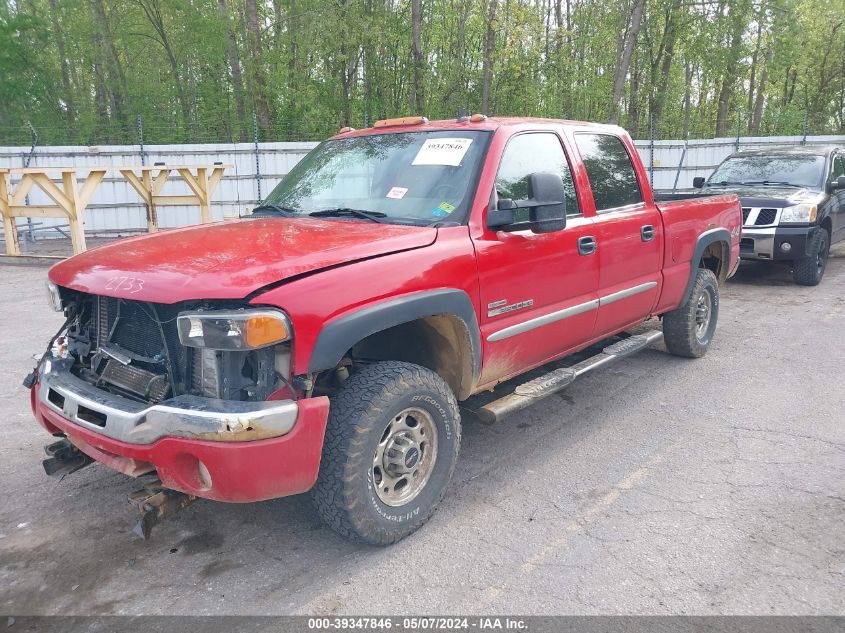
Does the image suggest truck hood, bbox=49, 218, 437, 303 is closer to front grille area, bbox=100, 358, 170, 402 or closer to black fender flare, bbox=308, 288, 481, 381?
black fender flare, bbox=308, 288, 481, 381

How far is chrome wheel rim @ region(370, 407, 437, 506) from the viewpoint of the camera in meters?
3.16

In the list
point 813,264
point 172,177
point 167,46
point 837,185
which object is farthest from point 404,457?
point 167,46

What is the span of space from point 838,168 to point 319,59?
15.9 metres

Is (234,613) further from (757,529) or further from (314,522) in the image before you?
(757,529)

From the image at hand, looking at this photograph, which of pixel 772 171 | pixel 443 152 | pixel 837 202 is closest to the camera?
pixel 443 152

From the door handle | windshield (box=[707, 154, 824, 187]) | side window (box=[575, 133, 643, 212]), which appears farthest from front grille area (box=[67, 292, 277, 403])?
windshield (box=[707, 154, 824, 187])

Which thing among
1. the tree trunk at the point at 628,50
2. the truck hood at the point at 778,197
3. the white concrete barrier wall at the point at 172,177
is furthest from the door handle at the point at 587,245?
the tree trunk at the point at 628,50

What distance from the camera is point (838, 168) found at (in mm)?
10367

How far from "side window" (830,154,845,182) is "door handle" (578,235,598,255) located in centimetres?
757

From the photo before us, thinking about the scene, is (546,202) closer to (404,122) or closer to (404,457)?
(404,122)

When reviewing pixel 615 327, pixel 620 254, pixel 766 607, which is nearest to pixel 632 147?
pixel 620 254

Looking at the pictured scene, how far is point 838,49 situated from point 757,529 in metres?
35.6

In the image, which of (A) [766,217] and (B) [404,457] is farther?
(A) [766,217]

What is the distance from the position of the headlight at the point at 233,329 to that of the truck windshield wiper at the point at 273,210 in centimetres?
162
